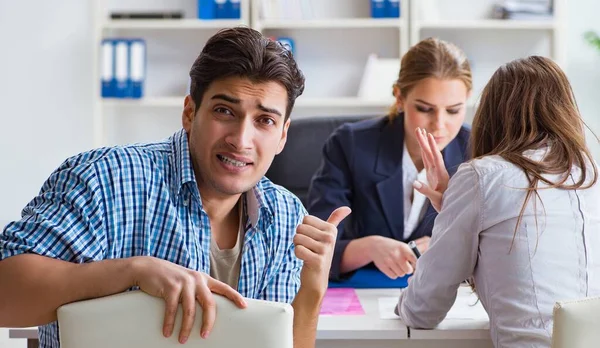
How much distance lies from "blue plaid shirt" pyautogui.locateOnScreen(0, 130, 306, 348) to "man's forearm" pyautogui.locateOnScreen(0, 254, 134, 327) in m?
0.03

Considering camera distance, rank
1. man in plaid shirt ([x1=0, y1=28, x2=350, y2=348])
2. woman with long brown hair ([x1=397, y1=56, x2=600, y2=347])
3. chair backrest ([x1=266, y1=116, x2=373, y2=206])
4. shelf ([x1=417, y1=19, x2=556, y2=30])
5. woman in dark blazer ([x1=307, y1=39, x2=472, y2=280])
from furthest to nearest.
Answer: shelf ([x1=417, y1=19, x2=556, y2=30]), chair backrest ([x1=266, y1=116, x2=373, y2=206]), woman in dark blazer ([x1=307, y1=39, x2=472, y2=280]), woman with long brown hair ([x1=397, y1=56, x2=600, y2=347]), man in plaid shirt ([x1=0, y1=28, x2=350, y2=348])

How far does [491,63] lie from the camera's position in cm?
467

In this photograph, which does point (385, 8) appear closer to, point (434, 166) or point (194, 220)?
point (434, 166)

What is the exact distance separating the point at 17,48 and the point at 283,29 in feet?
4.65

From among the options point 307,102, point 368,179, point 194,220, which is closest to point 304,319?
point 194,220

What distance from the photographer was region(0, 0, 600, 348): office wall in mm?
4703

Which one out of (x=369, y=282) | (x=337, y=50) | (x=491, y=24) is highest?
(x=491, y=24)

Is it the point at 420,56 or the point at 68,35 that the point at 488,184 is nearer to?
the point at 420,56

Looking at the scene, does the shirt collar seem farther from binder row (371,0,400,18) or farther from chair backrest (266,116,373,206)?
binder row (371,0,400,18)

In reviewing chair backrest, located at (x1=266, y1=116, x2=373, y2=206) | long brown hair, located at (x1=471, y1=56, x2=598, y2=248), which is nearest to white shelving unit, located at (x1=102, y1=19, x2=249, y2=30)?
chair backrest, located at (x1=266, y1=116, x2=373, y2=206)

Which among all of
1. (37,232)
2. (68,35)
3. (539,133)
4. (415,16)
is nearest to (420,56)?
(539,133)

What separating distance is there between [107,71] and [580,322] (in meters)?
3.51

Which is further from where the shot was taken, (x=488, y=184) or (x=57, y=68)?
(x=57, y=68)

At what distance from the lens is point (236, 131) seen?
165 centimetres
